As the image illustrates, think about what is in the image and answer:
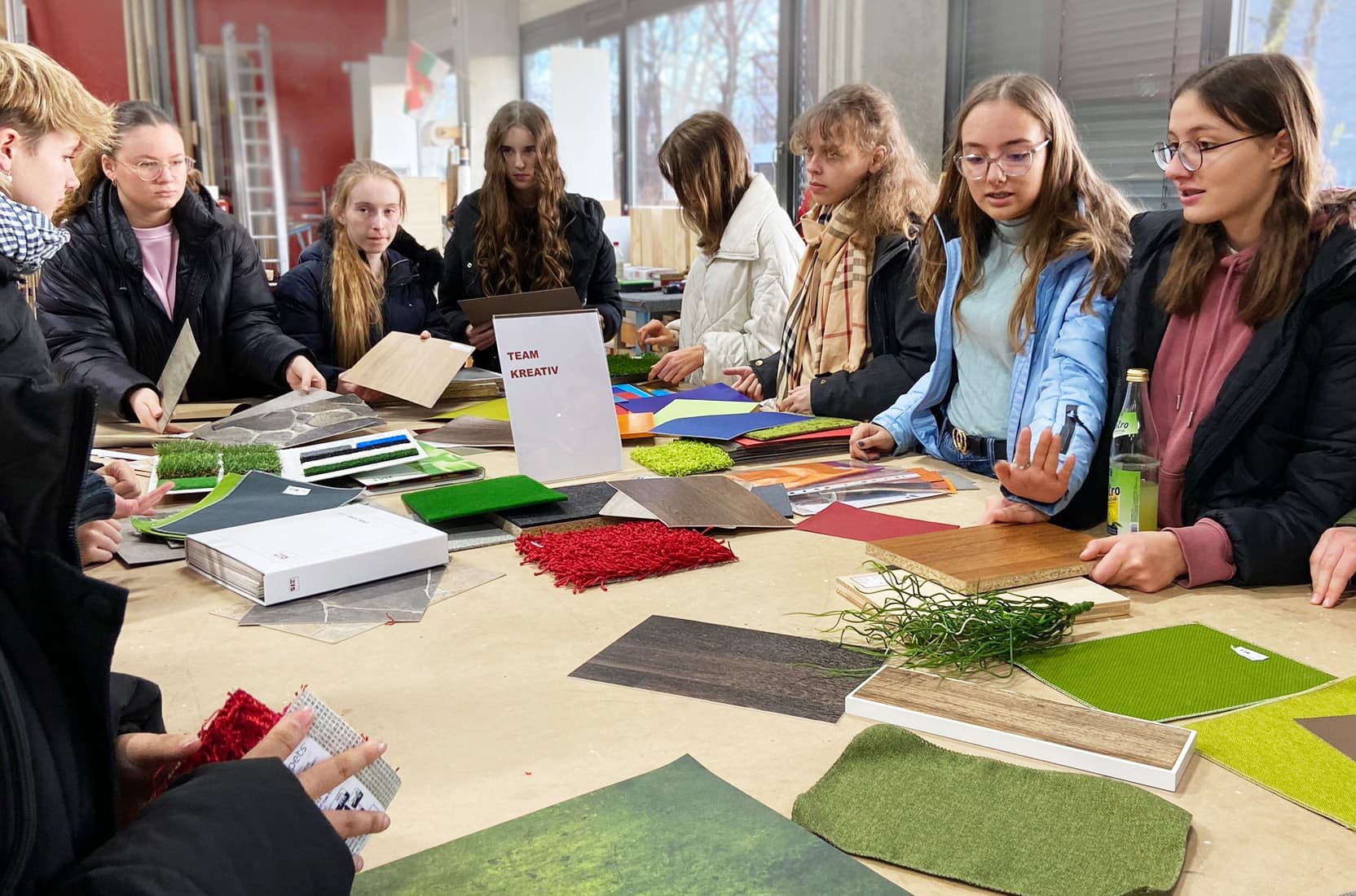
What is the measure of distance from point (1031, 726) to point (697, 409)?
1.74 m

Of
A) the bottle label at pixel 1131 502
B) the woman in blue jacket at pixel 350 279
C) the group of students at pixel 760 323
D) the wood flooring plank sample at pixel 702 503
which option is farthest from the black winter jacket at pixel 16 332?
the bottle label at pixel 1131 502

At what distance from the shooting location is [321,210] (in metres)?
5.61

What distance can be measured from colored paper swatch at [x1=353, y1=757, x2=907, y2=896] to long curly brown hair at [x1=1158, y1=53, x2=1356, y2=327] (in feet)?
3.69

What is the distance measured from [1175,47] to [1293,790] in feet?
15.2

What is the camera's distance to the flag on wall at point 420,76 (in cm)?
643

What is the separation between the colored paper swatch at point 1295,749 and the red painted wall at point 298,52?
532 cm

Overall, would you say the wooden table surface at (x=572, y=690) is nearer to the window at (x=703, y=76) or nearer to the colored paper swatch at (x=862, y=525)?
the colored paper swatch at (x=862, y=525)

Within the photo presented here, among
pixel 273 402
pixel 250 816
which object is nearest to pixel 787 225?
pixel 273 402

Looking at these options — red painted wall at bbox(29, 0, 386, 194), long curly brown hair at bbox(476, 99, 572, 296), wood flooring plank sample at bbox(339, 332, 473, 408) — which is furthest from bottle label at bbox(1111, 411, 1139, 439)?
red painted wall at bbox(29, 0, 386, 194)

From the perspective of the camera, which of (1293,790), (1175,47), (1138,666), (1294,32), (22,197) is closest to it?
(1293,790)

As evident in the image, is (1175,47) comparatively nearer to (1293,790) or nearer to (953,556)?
(953,556)

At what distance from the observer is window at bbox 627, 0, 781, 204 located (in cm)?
748

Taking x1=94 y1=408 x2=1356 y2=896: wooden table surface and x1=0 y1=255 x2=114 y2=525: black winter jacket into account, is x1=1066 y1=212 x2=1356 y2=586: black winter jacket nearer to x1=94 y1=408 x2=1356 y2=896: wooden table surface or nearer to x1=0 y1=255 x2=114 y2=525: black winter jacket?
x1=94 y1=408 x2=1356 y2=896: wooden table surface

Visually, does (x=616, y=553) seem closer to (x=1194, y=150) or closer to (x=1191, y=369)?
(x=1191, y=369)
